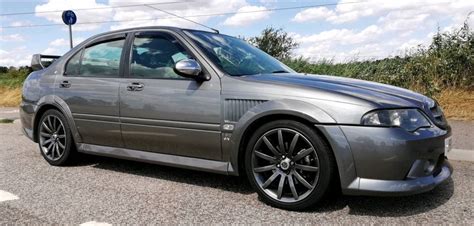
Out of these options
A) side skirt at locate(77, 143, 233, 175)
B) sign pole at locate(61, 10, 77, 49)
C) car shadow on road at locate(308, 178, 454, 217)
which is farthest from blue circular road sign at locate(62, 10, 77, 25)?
car shadow on road at locate(308, 178, 454, 217)

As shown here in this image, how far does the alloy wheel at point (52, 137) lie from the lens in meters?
5.25

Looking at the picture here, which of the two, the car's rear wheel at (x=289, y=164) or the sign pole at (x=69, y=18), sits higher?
the sign pole at (x=69, y=18)

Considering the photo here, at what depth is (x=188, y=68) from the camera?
12.8 feet

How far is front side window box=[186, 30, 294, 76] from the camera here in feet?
13.7

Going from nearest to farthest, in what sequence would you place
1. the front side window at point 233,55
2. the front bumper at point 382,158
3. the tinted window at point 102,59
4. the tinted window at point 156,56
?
the front bumper at point 382,158
the front side window at point 233,55
the tinted window at point 156,56
the tinted window at point 102,59

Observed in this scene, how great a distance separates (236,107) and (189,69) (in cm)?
53

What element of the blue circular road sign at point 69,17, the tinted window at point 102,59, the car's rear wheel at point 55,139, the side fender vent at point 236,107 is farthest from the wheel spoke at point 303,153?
the blue circular road sign at point 69,17

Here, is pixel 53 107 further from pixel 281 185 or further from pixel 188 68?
pixel 281 185

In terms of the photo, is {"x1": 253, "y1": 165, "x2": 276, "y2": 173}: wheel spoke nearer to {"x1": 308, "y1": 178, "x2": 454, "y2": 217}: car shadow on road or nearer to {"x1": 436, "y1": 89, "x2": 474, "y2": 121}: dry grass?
{"x1": 308, "y1": 178, "x2": 454, "y2": 217}: car shadow on road

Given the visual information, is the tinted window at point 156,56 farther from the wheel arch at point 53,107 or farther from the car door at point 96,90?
the wheel arch at point 53,107

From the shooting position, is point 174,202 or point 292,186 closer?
point 292,186

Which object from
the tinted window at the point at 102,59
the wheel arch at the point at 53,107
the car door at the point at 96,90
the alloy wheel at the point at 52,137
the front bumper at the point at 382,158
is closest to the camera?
the front bumper at the point at 382,158

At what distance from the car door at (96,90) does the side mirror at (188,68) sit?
92 centimetres

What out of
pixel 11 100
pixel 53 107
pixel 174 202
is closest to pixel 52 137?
pixel 53 107
